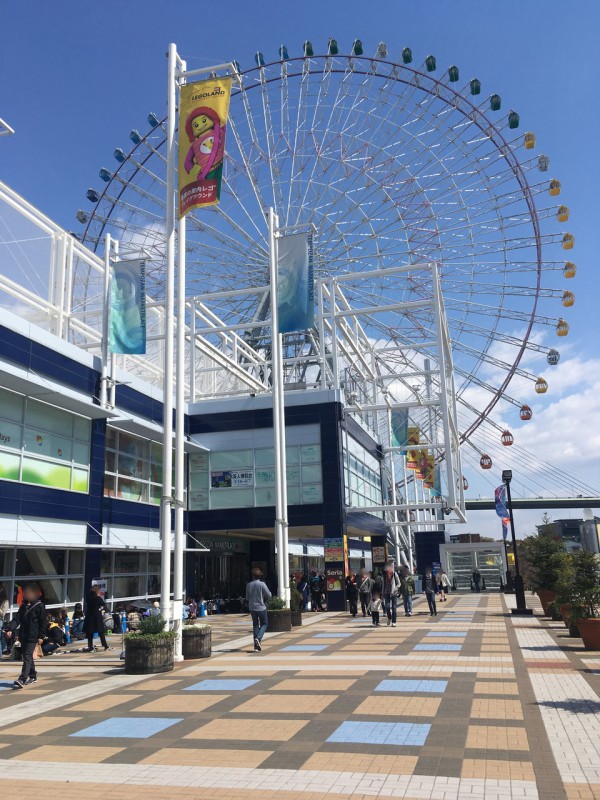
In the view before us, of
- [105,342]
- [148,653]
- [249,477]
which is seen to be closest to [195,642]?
[148,653]

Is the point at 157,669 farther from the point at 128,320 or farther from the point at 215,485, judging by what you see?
the point at 215,485

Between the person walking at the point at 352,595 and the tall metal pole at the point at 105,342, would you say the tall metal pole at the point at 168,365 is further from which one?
the person walking at the point at 352,595

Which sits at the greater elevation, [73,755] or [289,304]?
[289,304]

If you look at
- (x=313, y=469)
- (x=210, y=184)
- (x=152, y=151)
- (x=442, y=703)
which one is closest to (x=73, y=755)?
(x=442, y=703)

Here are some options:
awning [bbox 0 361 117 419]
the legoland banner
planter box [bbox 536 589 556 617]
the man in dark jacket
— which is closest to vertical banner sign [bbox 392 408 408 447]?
planter box [bbox 536 589 556 617]

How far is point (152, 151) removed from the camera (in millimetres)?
39219

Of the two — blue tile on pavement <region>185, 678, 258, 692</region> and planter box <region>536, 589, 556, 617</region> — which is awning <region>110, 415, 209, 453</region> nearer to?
blue tile on pavement <region>185, 678, 258, 692</region>

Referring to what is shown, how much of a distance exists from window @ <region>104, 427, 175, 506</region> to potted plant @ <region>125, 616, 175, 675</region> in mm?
11608

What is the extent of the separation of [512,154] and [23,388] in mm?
29618

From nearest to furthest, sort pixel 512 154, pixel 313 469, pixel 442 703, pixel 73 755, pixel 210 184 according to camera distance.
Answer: pixel 73 755, pixel 442 703, pixel 210 184, pixel 313 469, pixel 512 154

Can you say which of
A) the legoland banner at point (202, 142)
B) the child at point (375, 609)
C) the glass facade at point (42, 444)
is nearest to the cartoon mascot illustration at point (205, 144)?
the legoland banner at point (202, 142)

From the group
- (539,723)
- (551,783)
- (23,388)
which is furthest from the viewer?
(23,388)

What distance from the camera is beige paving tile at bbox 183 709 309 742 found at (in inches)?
299

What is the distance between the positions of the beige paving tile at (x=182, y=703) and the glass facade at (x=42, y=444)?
10.6 meters
